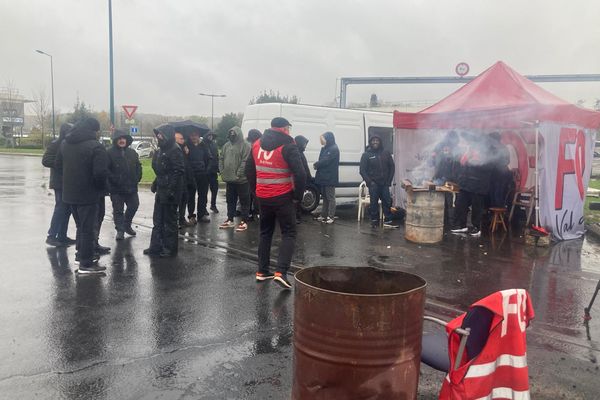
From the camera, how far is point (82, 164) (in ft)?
19.4

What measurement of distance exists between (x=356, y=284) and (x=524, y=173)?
8837mm

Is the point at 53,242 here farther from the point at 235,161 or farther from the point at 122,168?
the point at 235,161

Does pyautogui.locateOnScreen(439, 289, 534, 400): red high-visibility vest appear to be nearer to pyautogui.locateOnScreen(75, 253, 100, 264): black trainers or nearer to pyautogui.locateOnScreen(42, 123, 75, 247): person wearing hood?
pyautogui.locateOnScreen(75, 253, 100, 264): black trainers

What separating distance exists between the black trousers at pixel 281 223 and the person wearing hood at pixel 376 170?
13.8ft

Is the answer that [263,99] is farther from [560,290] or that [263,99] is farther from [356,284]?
[356,284]

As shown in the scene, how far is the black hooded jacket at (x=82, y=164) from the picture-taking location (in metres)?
5.89

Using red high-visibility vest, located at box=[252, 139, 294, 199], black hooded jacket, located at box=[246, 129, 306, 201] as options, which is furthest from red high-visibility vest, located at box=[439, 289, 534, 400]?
red high-visibility vest, located at box=[252, 139, 294, 199]

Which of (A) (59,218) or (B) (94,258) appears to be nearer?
(B) (94,258)

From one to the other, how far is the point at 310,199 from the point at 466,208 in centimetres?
328

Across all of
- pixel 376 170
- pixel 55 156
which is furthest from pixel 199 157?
pixel 376 170

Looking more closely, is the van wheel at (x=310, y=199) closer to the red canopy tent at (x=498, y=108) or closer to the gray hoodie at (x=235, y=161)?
the gray hoodie at (x=235, y=161)

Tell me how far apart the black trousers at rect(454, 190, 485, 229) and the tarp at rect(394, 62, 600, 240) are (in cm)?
107

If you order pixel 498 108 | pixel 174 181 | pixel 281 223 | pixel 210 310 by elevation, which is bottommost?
pixel 210 310

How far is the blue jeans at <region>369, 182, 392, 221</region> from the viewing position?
974cm
